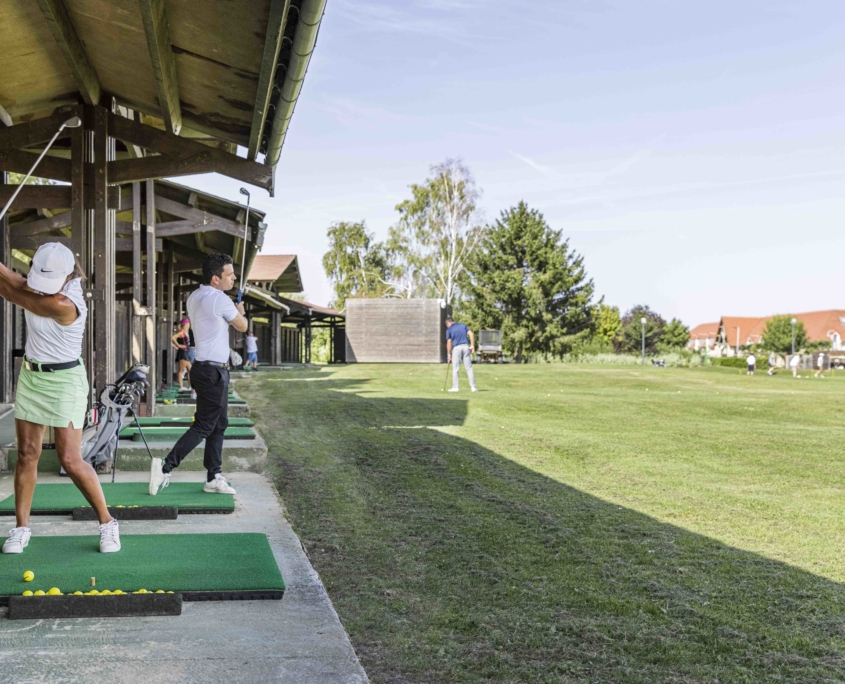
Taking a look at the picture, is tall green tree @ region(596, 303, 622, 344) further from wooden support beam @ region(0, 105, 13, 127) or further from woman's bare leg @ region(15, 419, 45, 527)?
woman's bare leg @ region(15, 419, 45, 527)

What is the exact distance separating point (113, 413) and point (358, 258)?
50.8 meters

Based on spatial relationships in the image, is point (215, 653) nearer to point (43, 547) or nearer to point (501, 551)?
point (43, 547)

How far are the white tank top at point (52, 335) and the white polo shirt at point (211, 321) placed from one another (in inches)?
70.4

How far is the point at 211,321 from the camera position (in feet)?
19.7

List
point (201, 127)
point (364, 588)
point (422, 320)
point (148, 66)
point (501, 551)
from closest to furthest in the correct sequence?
point (364, 588) → point (501, 551) → point (148, 66) → point (201, 127) → point (422, 320)

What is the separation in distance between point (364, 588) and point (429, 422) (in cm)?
749

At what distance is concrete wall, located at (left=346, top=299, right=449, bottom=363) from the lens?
40.6 meters

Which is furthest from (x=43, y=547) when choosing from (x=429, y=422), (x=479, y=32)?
(x=479, y=32)

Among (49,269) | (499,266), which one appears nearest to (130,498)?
(49,269)

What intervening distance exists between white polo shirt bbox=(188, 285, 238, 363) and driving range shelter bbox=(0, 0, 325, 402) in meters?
1.44

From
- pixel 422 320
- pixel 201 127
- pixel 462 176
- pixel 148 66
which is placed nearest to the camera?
pixel 148 66

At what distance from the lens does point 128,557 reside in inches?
165

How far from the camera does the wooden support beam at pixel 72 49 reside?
6090mm

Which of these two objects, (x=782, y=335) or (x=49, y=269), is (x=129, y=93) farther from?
(x=782, y=335)
